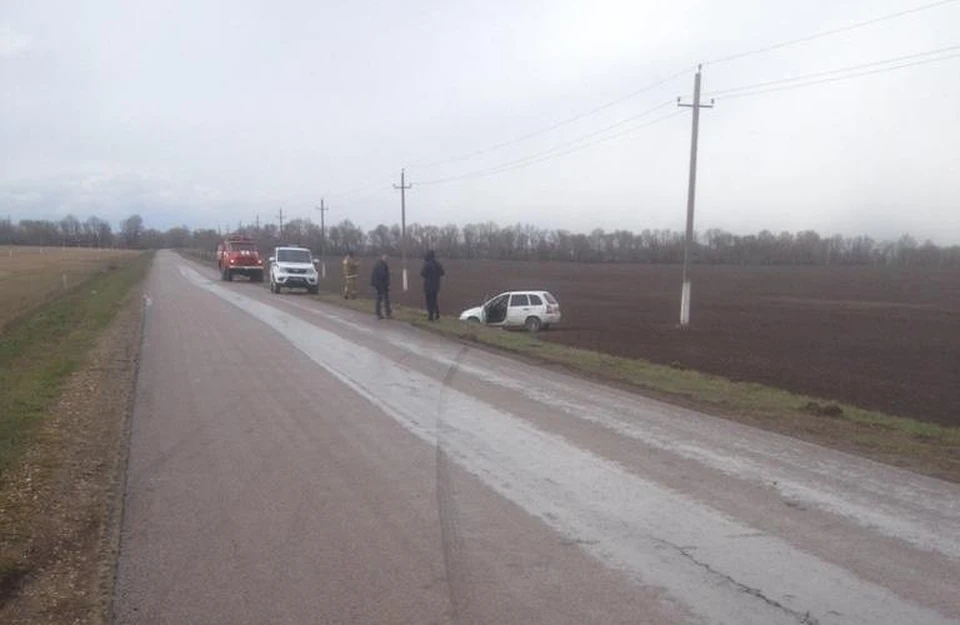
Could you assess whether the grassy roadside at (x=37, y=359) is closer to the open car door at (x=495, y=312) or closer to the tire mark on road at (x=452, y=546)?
the tire mark on road at (x=452, y=546)

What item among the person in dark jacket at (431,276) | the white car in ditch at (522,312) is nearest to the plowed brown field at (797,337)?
the white car in ditch at (522,312)

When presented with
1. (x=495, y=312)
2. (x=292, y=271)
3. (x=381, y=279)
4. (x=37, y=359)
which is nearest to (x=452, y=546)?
(x=37, y=359)

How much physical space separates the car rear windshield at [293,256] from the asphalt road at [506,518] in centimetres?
3194

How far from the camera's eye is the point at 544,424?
1028 centimetres

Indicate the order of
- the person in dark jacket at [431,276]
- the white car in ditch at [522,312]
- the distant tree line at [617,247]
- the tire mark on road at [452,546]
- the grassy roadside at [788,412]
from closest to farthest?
the tire mark on road at [452,546] → the grassy roadside at [788,412] → the person in dark jacket at [431,276] → the white car in ditch at [522,312] → the distant tree line at [617,247]

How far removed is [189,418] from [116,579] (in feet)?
16.9

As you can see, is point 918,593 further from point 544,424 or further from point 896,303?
point 896,303

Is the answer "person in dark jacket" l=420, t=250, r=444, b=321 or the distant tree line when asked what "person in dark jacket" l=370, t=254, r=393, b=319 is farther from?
the distant tree line

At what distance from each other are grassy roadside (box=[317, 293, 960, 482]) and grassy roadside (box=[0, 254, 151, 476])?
8.03 metres

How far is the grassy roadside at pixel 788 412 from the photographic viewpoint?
9492mm

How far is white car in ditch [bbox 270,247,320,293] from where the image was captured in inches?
1670

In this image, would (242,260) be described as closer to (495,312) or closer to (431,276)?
(495,312)

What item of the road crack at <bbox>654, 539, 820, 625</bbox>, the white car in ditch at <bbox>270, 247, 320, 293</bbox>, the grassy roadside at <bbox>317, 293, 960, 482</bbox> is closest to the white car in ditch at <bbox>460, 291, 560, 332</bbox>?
the grassy roadside at <bbox>317, 293, 960, 482</bbox>

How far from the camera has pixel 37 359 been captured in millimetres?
16422
